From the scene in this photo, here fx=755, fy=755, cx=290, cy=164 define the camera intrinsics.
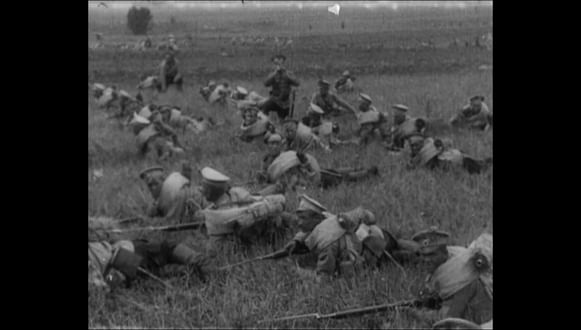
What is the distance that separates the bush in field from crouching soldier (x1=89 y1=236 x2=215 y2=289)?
67 centimetres

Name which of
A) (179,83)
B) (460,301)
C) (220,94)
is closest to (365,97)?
(220,94)

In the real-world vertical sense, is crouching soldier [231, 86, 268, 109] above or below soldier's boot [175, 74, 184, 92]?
below

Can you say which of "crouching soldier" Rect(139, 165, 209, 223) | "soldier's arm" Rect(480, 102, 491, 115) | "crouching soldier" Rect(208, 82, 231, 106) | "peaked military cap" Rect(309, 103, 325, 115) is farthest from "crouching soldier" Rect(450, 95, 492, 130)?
"crouching soldier" Rect(139, 165, 209, 223)

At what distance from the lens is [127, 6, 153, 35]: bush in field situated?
239 cm

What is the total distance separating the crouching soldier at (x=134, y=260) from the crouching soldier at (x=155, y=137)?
1.00ft

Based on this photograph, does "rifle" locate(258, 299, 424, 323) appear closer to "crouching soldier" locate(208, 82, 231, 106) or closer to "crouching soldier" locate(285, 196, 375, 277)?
"crouching soldier" locate(285, 196, 375, 277)

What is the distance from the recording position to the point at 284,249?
7.59 ft

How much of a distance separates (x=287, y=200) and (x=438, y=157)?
53 centimetres

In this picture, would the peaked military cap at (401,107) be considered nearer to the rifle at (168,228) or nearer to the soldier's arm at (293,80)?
the soldier's arm at (293,80)

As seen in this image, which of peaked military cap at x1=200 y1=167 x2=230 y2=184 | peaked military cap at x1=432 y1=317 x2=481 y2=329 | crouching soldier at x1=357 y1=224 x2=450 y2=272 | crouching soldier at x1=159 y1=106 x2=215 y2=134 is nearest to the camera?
peaked military cap at x1=432 y1=317 x2=481 y2=329

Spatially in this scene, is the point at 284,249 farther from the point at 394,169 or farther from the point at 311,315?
the point at 394,169

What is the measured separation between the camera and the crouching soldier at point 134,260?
7.44 feet

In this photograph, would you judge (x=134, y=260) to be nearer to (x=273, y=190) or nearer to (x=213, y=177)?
(x=213, y=177)
